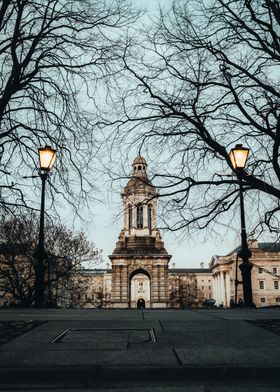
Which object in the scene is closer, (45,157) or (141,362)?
(141,362)

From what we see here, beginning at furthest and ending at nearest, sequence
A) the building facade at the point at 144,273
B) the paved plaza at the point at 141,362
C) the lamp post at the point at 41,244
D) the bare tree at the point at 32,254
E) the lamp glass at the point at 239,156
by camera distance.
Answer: the bare tree at the point at 32,254
the building facade at the point at 144,273
the lamp glass at the point at 239,156
the lamp post at the point at 41,244
the paved plaza at the point at 141,362

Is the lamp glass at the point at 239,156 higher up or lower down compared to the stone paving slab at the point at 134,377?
higher up

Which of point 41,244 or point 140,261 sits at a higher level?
point 140,261

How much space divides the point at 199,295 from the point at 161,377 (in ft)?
459

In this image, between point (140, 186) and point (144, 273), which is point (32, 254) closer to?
point (140, 186)

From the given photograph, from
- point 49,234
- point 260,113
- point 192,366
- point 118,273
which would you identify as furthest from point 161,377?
point 118,273

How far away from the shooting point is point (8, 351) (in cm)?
406

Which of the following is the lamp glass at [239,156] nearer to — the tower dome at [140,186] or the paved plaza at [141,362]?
the tower dome at [140,186]

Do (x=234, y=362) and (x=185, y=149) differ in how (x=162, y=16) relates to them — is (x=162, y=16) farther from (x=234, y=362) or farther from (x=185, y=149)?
(x=234, y=362)

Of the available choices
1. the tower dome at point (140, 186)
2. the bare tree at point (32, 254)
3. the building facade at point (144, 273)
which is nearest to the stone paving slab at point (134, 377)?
the building facade at point (144, 273)

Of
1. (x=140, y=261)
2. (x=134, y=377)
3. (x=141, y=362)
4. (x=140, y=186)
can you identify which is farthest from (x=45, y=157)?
(x=140, y=261)

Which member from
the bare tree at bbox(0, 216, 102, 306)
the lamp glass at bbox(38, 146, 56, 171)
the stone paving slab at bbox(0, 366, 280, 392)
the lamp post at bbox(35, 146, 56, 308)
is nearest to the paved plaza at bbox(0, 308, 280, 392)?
the stone paving slab at bbox(0, 366, 280, 392)

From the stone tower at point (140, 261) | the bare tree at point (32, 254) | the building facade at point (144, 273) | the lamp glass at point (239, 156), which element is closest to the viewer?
the lamp glass at point (239, 156)

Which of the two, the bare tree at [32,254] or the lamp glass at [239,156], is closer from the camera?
the lamp glass at [239,156]
